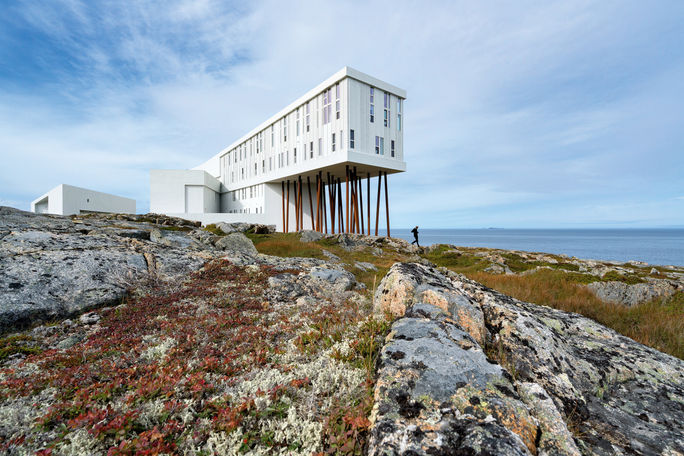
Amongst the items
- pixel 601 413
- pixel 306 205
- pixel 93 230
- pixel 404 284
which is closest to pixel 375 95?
pixel 306 205

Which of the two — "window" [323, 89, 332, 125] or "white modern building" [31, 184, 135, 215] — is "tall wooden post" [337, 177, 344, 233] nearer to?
"window" [323, 89, 332, 125]

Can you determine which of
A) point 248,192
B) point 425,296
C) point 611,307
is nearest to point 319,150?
point 248,192

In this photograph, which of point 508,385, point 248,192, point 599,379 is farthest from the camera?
point 248,192

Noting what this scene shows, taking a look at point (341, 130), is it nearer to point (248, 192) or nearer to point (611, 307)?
point (248, 192)

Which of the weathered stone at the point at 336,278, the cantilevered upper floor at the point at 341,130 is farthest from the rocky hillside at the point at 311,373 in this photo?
the cantilevered upper floor at the point at 341,130

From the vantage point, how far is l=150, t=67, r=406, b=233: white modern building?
29906 mm

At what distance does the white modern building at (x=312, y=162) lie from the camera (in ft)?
98.1

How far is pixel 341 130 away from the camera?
29.7 m

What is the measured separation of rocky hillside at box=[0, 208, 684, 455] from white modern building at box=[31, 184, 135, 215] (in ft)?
112

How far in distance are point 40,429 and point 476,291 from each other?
6595 mm

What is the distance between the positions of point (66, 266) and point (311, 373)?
24.0 ft

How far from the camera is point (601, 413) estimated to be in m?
3.58

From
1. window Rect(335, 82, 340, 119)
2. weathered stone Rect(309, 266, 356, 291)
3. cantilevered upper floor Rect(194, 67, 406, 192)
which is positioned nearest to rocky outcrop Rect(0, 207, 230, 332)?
weathered stone Rect(309, 266, 356, 291)

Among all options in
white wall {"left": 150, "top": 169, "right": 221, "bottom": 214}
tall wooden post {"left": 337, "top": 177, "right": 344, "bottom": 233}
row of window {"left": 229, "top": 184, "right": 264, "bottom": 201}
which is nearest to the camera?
tall wooden post {"left": 337, "top": 177, "right": 344, "bottom": 233}
